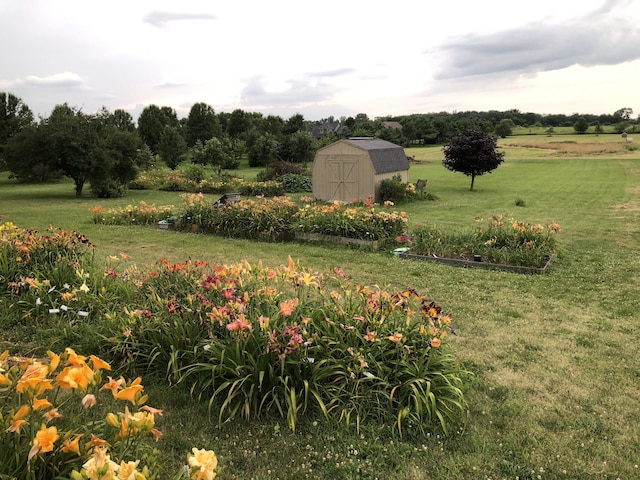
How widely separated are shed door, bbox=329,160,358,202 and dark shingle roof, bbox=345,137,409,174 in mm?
828

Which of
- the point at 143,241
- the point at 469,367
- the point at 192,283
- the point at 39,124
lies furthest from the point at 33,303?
the point at 39,124

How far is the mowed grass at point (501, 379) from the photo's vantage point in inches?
116

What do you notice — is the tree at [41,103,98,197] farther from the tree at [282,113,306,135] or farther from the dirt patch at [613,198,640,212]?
the tree at [282,113,306,135]

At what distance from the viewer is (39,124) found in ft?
63.6

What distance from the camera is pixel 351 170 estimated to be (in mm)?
19062

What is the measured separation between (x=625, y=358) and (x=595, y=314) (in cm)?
142

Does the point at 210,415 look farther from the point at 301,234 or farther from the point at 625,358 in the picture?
the point at 301,234

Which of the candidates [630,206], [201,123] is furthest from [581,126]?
[630,206]

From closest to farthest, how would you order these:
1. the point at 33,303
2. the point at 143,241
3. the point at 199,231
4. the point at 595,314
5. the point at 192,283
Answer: the point at 192,283 → the point at 33,303 → the point at 595,314 → the point at 143,241 → the point at 199,231

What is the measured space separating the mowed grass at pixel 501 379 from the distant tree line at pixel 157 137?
9.26 m

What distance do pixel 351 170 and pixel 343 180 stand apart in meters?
0.56

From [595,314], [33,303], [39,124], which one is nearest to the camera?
[33,303]

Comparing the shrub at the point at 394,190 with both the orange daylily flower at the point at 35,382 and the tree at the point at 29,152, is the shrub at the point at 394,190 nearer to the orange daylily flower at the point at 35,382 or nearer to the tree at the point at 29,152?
the tree at the point at 29,152

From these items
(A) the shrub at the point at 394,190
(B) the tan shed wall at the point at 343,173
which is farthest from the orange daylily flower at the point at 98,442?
(A) the shrub at the point at 394,190
